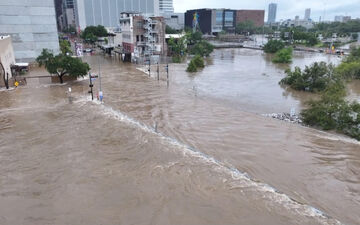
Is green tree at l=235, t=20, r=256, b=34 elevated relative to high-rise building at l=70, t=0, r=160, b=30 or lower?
lower

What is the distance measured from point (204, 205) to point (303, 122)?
14424 millimetres

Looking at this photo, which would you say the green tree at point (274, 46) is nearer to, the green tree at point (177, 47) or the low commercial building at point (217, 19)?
the green tree at point (177, 47)

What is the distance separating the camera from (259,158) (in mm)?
16516

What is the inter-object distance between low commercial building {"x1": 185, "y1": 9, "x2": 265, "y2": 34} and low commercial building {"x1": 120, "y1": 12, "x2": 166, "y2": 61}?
85940mm

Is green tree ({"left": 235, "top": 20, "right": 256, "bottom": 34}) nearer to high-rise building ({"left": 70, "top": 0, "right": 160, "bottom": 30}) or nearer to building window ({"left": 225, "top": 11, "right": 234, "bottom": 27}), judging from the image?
building window ({"left": 225, "top": 11, "right": 234, "bottom": 27})

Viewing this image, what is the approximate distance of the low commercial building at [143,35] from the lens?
61.0m

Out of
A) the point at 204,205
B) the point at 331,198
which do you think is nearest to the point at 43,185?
the point at 204,205

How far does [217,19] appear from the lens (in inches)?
6112

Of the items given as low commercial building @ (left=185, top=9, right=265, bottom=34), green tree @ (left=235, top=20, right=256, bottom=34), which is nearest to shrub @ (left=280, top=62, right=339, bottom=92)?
low commercial building @ (left=185, top=9, right=265, bottom=34)

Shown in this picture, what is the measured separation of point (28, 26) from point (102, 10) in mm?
82088

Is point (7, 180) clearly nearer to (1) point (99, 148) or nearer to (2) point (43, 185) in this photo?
(2) point (43, 185)

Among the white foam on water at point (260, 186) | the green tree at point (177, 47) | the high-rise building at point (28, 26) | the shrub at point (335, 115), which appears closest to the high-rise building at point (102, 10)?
the green tree at point (177, 47)

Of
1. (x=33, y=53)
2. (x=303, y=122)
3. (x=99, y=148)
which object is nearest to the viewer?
(x=99, y=148)

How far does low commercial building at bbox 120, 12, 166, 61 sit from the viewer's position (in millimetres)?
61000
